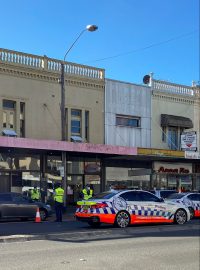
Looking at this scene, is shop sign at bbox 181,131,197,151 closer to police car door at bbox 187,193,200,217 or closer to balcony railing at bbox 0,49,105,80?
balcony railing at bbox 0,49,105,80

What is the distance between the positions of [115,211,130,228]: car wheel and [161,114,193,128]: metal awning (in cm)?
1631

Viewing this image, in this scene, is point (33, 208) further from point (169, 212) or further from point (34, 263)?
point (34, 263)

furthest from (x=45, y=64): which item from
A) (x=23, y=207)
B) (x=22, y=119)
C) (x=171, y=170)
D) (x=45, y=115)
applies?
(x=171, y=170)

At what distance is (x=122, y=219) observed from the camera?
17.6 meters

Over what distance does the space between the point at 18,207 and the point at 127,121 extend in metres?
12.5

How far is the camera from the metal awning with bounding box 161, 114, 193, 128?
109ft

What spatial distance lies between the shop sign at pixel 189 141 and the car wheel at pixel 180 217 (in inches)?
496

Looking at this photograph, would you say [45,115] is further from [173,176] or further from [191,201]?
[173,176]

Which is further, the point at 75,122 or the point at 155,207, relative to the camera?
the point at 75,122

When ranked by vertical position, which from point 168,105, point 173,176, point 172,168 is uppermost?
point 168,105

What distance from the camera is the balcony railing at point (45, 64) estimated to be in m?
26.9

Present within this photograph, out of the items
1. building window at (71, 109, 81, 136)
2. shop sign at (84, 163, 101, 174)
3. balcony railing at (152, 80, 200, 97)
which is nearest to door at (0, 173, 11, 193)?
building window at (71, 109, 81, 136)

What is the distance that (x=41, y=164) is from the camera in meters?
28.0

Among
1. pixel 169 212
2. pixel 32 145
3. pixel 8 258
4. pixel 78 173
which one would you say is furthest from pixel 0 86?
pixel 8 258
